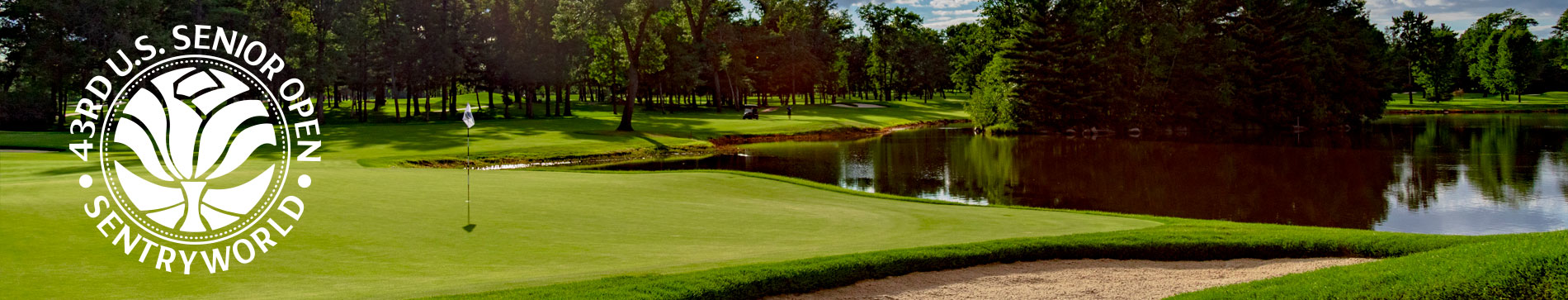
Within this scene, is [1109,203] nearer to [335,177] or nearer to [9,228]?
[335,177]

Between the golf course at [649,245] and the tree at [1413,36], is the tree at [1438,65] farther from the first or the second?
the golf course at [649,245]

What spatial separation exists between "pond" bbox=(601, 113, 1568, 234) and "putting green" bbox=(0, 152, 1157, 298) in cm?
732

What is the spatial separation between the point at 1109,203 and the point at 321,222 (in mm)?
20302

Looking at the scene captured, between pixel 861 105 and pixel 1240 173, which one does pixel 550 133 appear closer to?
pixel 1240 173

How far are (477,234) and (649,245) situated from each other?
2.71 m

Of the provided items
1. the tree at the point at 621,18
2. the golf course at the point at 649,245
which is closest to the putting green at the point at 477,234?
the golf course at the point at 649,245

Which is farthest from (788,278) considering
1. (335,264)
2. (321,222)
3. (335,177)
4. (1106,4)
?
(1106,4)

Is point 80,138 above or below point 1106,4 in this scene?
below

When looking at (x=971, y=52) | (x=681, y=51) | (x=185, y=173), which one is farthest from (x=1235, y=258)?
(x=971, y=52)

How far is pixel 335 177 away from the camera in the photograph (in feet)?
69.7

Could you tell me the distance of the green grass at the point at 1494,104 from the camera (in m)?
95.6

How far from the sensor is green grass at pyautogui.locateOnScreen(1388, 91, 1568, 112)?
95625 mm

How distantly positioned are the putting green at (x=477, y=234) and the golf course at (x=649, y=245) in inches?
2.0

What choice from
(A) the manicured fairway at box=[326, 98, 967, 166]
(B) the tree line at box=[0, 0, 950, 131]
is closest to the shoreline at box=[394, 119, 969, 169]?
(A) the manicured fairway at box=[326, 98, 967, 166]
